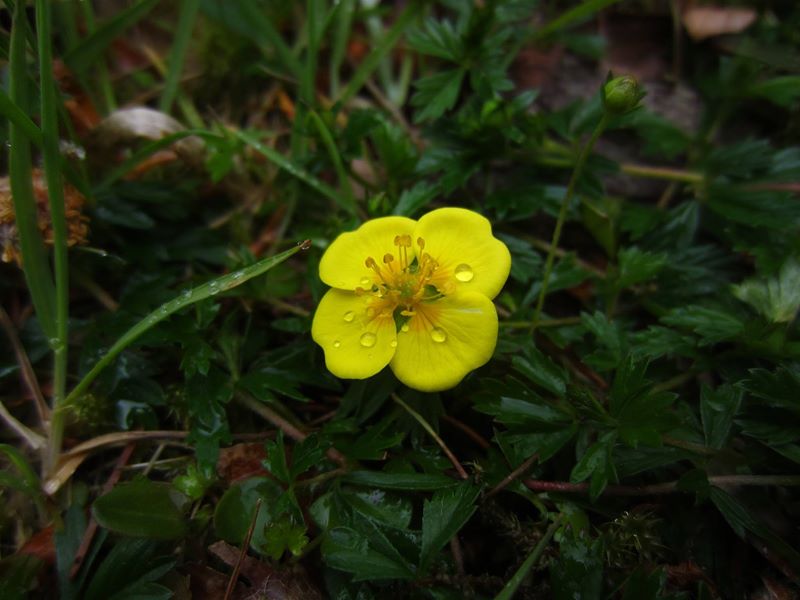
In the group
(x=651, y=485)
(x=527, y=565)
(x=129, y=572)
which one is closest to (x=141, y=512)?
(x=129, y=572)

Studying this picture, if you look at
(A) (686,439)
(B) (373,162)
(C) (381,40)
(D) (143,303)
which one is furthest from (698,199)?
(D) (143,303)

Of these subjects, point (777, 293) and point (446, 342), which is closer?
point (446, 342)

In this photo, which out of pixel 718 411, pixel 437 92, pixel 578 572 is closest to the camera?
pixel 578 572

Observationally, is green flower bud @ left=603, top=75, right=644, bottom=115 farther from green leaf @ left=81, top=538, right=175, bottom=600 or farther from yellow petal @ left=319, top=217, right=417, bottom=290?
green leaf @ left=81, top=538, right=175, bottom=600

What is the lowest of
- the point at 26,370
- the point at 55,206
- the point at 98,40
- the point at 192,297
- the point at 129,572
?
the point at 129,572

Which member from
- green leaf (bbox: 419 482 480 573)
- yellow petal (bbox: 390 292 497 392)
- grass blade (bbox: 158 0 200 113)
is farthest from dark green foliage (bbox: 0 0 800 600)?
yellow petal (bbox: 390 292 497 392)

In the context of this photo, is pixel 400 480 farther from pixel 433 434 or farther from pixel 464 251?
pixel 464 251

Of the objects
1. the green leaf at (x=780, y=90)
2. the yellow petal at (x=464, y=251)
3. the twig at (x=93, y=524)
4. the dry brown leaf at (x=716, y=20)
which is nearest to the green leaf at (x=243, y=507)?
the twig at (x=93, y=524)
